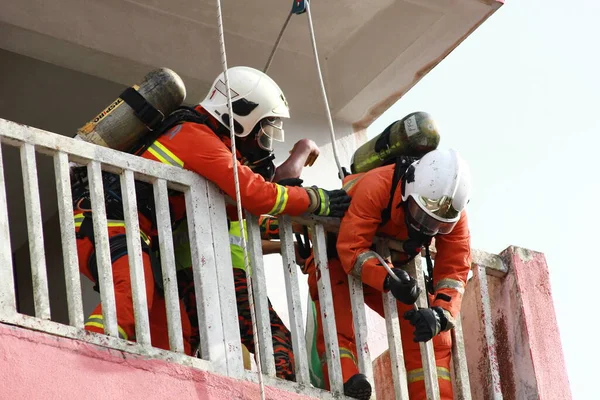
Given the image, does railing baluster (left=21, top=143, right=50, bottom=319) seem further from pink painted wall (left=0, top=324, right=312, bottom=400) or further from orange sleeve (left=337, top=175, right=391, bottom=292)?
orange sleeve (left=337, top=175, right=391, bottom=292)

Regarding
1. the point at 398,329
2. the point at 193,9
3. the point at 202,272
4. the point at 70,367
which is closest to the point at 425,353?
the point at 398,329

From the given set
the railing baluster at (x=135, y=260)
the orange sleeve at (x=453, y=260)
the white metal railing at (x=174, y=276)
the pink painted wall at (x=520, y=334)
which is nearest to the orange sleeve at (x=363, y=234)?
the white metal railing at (x=174, y=276)

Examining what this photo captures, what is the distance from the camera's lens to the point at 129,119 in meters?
8.79

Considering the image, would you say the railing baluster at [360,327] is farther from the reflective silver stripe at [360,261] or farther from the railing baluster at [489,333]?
the railing baluster at [489,333]

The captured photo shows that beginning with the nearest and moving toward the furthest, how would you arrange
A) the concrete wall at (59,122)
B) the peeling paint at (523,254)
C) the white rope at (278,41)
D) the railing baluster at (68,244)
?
the railing baluster at (68,244), the peeling paint at (523,254), the white rope at (278,41), the concrete wall at (59,122)

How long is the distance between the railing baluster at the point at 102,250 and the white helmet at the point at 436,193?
181cm

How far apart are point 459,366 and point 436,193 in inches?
36.6

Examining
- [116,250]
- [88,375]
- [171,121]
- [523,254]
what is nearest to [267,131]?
[171,121]

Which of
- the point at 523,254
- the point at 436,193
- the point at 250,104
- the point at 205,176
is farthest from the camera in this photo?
the point at 523,254

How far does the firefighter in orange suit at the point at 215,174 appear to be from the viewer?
8.31 metres

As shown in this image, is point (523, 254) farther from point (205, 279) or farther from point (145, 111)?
point (145, 111)

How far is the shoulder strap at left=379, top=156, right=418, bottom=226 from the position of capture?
8930mm

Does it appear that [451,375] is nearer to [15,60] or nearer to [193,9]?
[193,9]

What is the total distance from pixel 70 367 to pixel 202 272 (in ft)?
3.19
